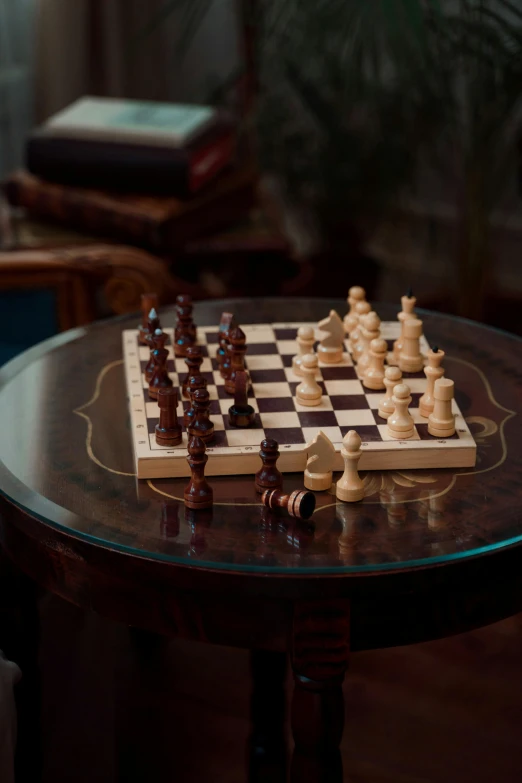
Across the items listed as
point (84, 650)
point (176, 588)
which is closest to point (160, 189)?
point (84, 650)

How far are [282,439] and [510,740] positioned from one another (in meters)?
0.95

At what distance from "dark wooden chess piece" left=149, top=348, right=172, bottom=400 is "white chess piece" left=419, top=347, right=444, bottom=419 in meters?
0.39

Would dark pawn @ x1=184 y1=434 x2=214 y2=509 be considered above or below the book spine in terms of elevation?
above

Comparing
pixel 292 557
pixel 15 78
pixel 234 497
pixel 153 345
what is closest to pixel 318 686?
pixel 292 557

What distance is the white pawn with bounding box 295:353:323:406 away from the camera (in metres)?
1.59

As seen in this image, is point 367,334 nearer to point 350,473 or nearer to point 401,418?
point 401,418

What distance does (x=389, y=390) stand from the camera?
158 cm

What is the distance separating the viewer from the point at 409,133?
3.49 metres

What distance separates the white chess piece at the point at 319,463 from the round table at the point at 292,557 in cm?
2

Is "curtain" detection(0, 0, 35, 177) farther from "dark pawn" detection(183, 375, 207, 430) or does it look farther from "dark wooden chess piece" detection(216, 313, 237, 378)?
"dark pawn" detection(183, 375, 207, 430)

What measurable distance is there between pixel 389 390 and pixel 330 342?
0.22 m

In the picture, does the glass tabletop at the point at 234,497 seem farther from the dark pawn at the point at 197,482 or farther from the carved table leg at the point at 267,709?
the carved table leg at the point at 267,709

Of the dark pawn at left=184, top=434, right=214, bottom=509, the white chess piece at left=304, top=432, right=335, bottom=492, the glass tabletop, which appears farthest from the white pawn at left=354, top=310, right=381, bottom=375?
the dark pawn at left=184, top=434, right=214, bottom=509

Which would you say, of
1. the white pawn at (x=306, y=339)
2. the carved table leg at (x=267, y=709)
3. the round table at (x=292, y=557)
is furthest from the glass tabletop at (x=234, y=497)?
the carved table leg at (x=267, y=709)
